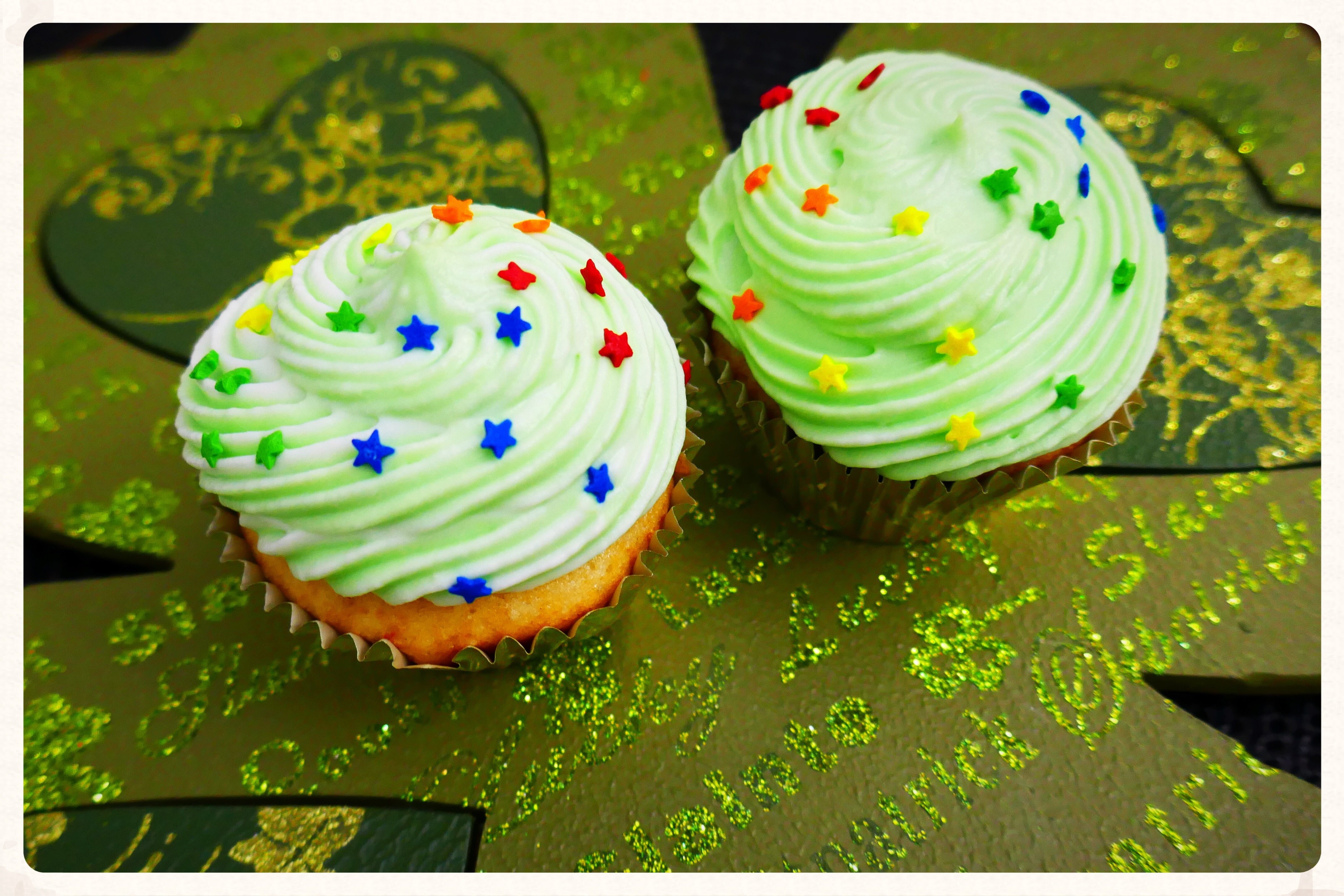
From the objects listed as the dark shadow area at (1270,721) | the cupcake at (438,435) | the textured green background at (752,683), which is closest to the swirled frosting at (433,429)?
the cupcake at (438,435)

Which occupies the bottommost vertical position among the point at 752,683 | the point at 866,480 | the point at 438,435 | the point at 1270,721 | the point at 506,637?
the point at 1270,721

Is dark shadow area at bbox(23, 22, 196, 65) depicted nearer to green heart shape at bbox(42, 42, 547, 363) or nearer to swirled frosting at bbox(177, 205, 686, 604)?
green heart shape at bbox(42, 42, 547, 363)

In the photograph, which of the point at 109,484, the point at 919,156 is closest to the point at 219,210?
the point at 109,484

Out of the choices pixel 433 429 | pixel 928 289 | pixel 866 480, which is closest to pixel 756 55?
pixel 928 289

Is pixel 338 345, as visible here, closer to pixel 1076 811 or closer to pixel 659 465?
pixel 659 465

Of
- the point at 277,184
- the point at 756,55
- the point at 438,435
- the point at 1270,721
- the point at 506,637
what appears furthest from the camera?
the point at 756,55

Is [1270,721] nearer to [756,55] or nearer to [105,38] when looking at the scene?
[756,55]

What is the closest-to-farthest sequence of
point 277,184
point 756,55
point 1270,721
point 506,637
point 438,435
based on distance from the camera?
point 438,435, point 506,637, point 1270,721, point 277,184, point 756,55
